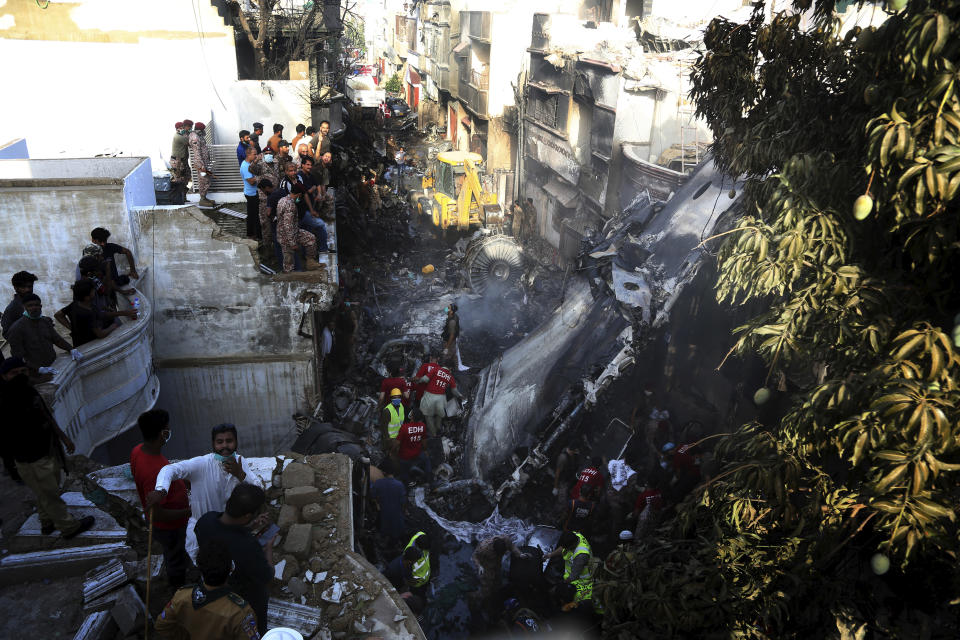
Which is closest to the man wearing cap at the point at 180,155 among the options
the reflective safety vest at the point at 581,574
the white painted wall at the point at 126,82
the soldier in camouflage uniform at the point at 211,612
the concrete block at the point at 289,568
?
the white painted wall at the point at 126,82

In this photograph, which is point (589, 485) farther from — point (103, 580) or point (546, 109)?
point (546, 109)

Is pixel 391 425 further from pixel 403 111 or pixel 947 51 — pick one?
pixel 403 111

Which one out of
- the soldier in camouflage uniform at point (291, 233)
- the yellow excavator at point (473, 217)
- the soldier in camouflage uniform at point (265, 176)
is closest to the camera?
the soldier in camouflage uniform at point (291, 233)

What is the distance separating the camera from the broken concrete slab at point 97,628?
3938 millimetres

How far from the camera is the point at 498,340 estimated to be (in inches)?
579

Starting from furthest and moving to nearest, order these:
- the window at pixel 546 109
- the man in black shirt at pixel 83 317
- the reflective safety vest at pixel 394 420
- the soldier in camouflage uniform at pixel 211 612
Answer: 1. the window at pixel 546 109
2. the reflective safety vest at pixel 394 420
3. the man in black shirt at pixel 83 317
4. the soldier in camouflage uniform at pixel 211 612

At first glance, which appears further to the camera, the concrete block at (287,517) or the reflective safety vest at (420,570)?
the reflective safety vest at (420,570)

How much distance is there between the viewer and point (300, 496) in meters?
5.29

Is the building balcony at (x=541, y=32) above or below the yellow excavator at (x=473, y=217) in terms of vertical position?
above

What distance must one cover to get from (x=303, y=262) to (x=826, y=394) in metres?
8.25

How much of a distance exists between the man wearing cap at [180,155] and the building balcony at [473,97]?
17.9m

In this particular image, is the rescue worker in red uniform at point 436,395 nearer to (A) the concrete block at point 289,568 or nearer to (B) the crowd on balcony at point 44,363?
(B) the crowd on balcony at point 44,363

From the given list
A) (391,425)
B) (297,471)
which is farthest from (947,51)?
(391,425)

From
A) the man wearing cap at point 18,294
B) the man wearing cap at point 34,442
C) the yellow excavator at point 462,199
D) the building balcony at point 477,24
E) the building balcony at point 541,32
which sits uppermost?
the building balcony at point 477,24
